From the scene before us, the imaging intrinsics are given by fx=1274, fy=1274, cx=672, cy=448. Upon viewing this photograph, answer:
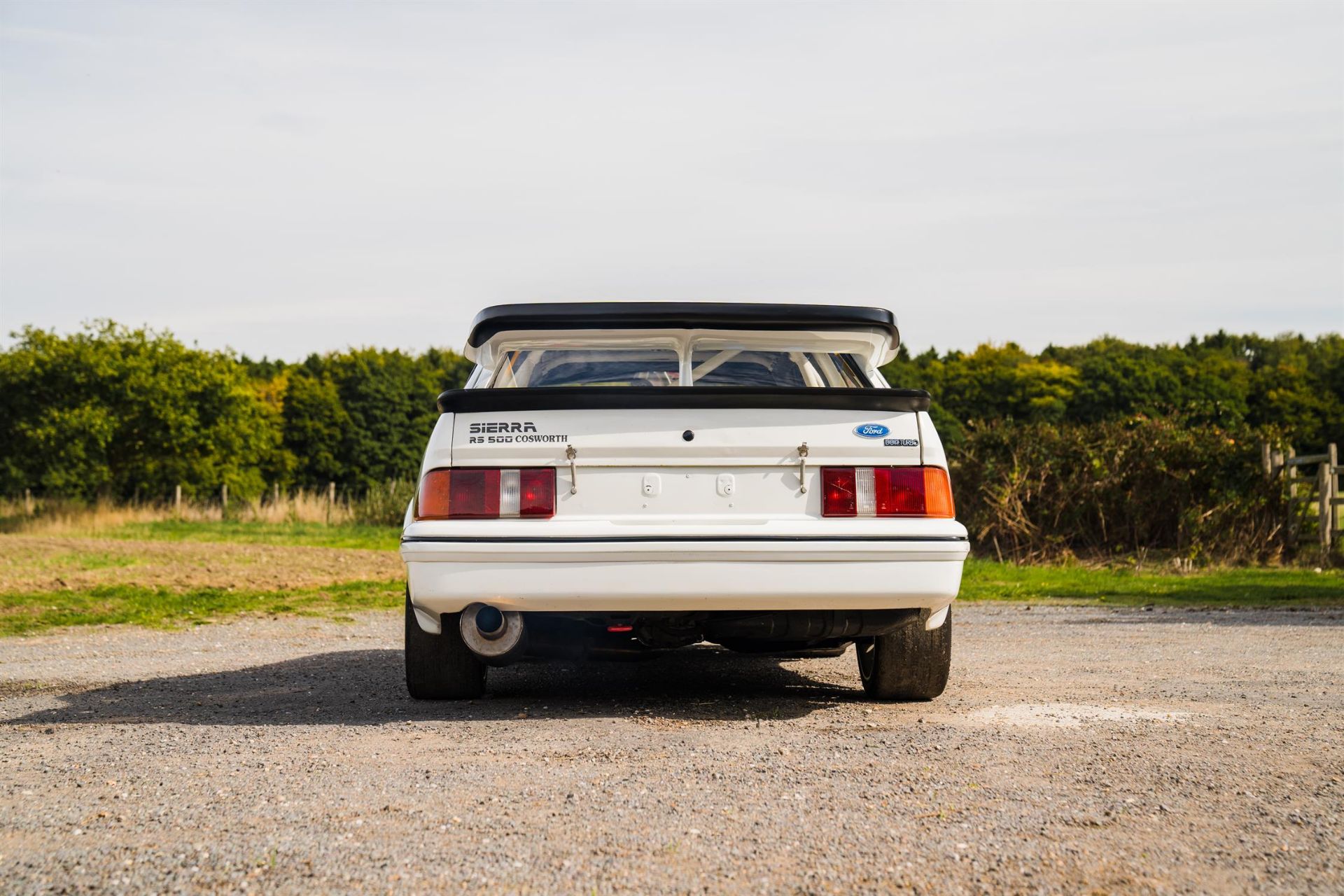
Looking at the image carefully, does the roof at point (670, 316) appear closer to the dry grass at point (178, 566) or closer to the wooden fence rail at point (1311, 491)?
the dry grass at point (178, 566)

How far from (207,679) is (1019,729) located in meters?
4.13

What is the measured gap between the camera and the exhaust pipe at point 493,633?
16.2 feet

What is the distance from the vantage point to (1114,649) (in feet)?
25.4

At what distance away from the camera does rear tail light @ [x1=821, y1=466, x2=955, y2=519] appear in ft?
15.8

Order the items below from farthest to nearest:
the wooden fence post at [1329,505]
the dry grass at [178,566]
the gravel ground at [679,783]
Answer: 1. the wooden fence post at [1329,505]
2. the dry grass at [178,566]
3. the gravel ground at [679,783]

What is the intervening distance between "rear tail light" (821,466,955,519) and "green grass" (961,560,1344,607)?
25.3 ft

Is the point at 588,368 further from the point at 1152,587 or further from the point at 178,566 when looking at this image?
the point at 178,566

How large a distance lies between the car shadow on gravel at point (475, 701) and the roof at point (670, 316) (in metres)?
1.55

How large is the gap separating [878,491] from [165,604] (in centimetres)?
877

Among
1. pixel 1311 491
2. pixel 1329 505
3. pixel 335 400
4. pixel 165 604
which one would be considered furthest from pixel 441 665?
pixel 335 400

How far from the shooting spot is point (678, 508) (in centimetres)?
479

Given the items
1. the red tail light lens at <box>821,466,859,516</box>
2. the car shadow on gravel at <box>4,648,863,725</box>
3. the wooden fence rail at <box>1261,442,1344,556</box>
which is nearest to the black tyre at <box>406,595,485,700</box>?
the car shadow on gravel at <box>4,648,863,725</box>

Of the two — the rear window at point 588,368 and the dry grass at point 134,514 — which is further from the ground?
the rear window at point 588,368

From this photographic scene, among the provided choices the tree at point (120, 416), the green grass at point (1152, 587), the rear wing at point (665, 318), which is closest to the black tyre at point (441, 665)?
the rear wing at point (665, 318)
